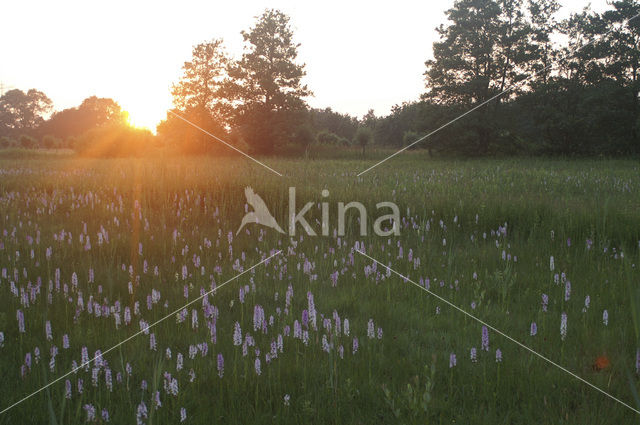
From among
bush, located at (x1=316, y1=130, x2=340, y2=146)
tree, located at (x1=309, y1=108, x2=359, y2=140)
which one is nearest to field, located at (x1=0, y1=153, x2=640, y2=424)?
bush, located at (x1=316, y1=130, x2=340, y2=146)

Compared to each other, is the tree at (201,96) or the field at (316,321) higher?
the tree at (201,96)

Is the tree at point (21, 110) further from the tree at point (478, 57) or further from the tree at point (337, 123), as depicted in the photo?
the tree at point (478, 57)

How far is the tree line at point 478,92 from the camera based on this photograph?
39.0 metres

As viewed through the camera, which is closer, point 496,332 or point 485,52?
point 496,332

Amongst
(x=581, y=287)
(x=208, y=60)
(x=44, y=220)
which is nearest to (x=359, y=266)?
A: (x=581, y=287)

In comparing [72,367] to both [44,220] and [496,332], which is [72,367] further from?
[44,220]

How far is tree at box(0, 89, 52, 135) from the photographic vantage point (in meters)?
115

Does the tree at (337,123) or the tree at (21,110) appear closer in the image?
the tree at (337,123)

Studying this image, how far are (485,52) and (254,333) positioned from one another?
1746 inches

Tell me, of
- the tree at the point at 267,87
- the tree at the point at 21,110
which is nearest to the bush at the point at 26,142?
the tree at the point at 267,87

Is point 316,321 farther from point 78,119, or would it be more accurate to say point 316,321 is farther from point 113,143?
point 78,119

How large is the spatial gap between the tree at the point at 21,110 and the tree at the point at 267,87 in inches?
3667

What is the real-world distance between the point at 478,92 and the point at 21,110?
415 feet

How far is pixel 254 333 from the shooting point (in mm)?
3537
